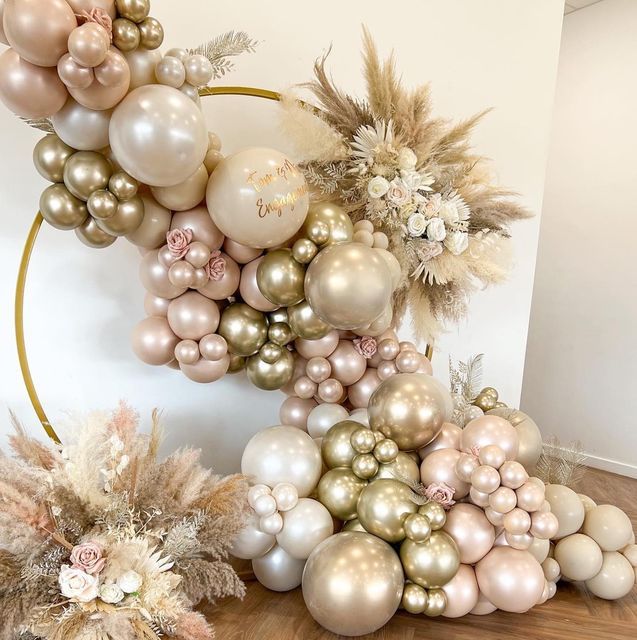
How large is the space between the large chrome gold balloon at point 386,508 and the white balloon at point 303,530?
0.06 meters

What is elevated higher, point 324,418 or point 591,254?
point 591,254

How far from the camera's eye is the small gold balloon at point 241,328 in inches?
35.2

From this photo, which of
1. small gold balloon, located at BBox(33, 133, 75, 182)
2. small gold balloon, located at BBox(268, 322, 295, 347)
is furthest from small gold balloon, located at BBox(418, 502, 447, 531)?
small gold balloon, located at BBox(33, 133, 75, 182)

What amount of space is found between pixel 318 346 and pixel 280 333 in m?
0.08

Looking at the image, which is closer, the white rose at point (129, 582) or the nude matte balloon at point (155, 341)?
the white rose at point (129, 582)

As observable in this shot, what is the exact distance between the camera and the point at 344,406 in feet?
3.64

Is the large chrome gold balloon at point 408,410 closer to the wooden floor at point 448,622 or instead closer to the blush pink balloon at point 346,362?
the blush pink balloon at point 346,362

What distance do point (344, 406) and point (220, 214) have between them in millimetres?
480

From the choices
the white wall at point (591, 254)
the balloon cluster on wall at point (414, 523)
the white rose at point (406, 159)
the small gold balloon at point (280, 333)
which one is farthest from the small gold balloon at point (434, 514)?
the white wall at point (591, 254)

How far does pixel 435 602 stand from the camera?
810mm

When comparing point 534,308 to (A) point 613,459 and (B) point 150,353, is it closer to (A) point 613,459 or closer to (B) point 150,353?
(A) point 613,459

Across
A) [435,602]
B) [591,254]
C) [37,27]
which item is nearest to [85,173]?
[37,27]

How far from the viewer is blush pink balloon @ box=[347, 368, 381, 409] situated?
106cm

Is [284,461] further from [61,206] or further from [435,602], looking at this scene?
[61,206]
